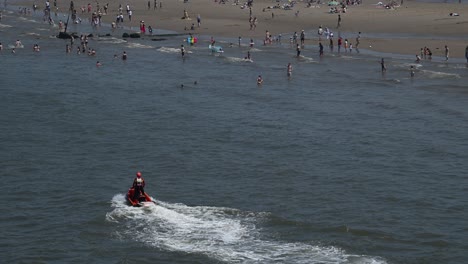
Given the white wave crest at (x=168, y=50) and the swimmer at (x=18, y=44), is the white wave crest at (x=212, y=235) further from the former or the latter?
the swimmer at (x=18, y=44)

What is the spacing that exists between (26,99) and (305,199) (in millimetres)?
30297

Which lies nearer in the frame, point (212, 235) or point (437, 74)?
point (212, 235)

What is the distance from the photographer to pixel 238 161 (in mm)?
43438

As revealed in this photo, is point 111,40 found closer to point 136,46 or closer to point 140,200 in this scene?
point 136,46

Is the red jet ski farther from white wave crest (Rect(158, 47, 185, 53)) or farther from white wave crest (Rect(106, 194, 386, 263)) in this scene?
white wave crest (Rect(158, 47, 185, 53))

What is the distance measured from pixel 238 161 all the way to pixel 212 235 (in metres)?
11.5

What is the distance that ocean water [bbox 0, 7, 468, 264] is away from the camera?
3203 centimetres

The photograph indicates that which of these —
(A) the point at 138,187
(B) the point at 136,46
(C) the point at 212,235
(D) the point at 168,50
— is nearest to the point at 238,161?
(A) the point at 138,187

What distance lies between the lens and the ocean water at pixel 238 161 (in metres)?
32.0

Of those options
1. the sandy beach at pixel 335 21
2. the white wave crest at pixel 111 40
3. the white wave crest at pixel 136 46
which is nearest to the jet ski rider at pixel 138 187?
the sandy beach at pixel 335 21

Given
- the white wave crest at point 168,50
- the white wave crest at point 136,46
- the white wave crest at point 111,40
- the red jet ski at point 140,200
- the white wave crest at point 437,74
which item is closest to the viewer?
the red jet ski at point 140,200

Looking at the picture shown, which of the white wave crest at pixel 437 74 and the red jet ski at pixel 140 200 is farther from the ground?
the white wave crest at pixel 437 74

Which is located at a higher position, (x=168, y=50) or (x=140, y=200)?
(x=168, y=50)

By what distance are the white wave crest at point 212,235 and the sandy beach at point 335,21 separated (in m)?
43.5
